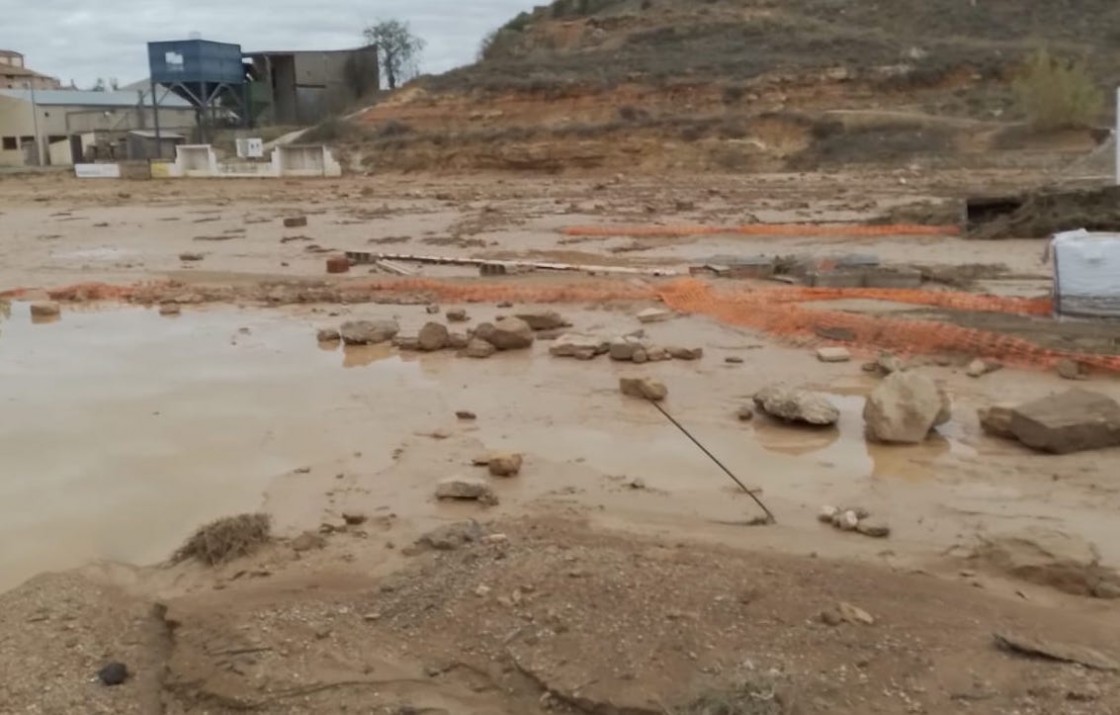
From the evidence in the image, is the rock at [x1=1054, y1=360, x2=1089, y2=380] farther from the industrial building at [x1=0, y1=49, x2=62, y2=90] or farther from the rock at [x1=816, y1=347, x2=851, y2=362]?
the industrial building at [x1=0, y1=49, x2=62, y2=90]

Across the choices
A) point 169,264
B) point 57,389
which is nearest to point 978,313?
point 57,389

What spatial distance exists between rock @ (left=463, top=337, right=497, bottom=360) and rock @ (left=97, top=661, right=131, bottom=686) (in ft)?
18.0

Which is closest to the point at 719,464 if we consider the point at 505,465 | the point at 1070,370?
the point at 505,465

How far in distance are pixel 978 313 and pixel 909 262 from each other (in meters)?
3.86

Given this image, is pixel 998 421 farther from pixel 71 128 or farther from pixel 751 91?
pixel 71 128

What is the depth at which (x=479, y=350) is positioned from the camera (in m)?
9.60

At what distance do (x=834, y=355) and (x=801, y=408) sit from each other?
6.29 feet

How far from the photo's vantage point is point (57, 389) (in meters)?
9.08

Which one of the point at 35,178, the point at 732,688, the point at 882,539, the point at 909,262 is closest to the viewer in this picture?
the point at 732,688

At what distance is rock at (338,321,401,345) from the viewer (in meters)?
10.3

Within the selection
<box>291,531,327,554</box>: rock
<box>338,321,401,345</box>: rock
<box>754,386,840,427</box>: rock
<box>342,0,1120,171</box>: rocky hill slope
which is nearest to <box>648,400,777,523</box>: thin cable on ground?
<box>754,386,840,427</box>: rock

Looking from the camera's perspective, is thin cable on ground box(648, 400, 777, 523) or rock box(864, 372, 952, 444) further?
rock box(864, 372, 952, 444)

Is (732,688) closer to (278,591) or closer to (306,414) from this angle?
(278,591)

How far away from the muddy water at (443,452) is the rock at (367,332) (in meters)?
0.19
